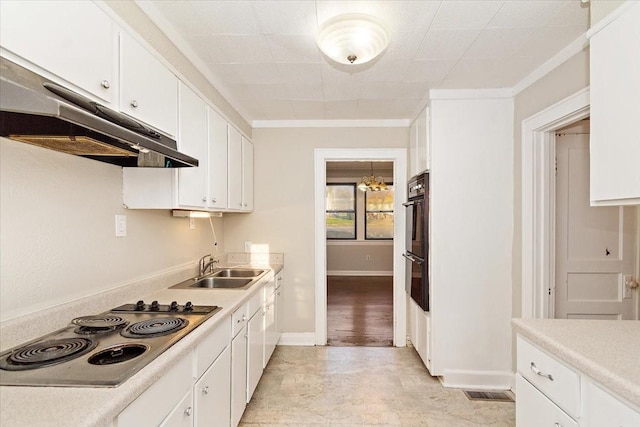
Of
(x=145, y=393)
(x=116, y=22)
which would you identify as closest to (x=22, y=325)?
(x=145, y=393)

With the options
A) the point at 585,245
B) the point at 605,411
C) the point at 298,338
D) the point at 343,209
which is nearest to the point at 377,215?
the point at 343,209

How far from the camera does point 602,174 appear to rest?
1399mm

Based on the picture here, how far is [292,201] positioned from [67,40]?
2.72 m

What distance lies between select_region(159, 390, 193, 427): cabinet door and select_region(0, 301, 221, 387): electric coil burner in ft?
0.80

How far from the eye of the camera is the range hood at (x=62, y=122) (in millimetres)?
804

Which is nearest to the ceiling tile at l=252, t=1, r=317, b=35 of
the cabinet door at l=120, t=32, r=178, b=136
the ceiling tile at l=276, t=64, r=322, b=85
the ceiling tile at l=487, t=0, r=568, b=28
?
the ceiling tile at l=276, t=64, r=322, b=85

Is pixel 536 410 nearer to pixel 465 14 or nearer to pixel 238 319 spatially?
pixel 238 319

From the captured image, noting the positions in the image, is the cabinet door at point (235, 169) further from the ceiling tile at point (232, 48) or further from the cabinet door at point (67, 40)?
the cabinet door at point (67, 40)

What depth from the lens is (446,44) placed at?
2109 mm

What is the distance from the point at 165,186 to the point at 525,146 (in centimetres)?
258

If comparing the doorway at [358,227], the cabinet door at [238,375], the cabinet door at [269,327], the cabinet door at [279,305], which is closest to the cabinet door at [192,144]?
the cabinet door at [238,375]

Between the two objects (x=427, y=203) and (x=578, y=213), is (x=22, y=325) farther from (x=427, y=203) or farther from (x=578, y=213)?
(x=578, y=213)

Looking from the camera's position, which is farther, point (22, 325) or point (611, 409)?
point (22, 325)

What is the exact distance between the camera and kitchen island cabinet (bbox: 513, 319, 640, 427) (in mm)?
1041
